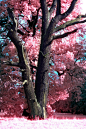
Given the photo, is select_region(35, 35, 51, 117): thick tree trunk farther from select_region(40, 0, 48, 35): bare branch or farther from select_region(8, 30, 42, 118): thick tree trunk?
select_region(40, 0, 48, 35): bare branch

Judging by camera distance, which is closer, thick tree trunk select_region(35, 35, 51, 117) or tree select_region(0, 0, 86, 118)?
tree select_region(0, 0, 86, 118)

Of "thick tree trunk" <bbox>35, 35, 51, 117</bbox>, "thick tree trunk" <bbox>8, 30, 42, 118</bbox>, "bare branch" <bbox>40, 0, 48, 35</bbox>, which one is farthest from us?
"bare branch" <bbox>40, 0, 48, 35</bbox>

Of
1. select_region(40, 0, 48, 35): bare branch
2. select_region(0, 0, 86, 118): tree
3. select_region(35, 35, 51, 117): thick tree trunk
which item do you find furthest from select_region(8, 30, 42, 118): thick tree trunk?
select_region(40, 0, 48, 35): bare branch

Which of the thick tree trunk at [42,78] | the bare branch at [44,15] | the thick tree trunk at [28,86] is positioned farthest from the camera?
the bare branch at [44,15]

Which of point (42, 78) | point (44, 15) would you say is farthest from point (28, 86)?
point (44, 15)

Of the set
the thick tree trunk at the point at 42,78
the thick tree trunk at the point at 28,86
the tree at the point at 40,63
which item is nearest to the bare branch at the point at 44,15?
the tree at the point at 40,63

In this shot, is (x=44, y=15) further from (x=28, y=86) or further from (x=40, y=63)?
(x=28, y=86)

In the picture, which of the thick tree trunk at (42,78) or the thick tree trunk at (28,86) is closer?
the thick tree trunk at (28,86)

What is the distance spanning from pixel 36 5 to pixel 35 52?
311 cm

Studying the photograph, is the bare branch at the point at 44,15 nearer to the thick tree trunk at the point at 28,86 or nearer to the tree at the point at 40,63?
the tree at the point at 40,63

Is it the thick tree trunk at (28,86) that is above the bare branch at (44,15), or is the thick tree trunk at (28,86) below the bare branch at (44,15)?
below

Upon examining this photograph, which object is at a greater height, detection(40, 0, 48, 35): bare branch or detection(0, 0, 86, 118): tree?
detection(40, 0, 48, 35): bare branch

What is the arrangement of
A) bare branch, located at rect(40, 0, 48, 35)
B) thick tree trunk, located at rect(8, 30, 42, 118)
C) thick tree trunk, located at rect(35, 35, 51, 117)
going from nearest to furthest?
1. thick tree trunk, located at rect(8, 30, 42, 118)
2. thick tree trunk, located at rect(35, 35, 51, 117)
3. bare branch, located at rect(40, 0, 48, 35)

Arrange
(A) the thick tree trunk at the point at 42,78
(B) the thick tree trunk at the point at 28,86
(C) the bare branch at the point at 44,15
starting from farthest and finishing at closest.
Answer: (C) the bare branch at the point at 44,15 < (A) the thick tree trunk at the point at 42,78 < (B) the thick tree trunk at the point at 28,86
